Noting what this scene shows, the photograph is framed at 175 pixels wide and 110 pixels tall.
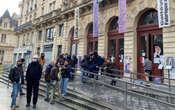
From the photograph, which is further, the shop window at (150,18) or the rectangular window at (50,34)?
the rectangular window at (50,34)

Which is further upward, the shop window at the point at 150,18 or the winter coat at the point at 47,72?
the shop window at the point at 150,18

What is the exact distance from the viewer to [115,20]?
14.2 meters

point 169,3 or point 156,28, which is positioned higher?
point 169,3

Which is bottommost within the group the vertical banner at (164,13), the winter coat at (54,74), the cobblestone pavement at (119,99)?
the cobblestone pavement at (119,99)

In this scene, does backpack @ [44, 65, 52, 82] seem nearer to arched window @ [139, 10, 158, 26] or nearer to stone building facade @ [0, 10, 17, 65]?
arched window @ [139, 10, 158, 26]

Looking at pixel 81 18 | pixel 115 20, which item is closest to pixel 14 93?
pixel 115 20

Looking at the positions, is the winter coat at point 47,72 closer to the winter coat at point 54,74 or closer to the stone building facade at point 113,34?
the winter coat at point 54,74

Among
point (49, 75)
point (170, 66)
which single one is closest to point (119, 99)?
point (49, 75)

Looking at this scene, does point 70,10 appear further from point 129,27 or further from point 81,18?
point 129,27

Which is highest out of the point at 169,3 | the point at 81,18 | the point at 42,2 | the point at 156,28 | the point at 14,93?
the point at 42,2

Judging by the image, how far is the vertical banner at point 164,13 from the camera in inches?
365

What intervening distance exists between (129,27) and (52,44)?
44.1ft

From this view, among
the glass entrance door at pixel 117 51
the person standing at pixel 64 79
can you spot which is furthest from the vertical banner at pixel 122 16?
the person standing at pixel 64 79

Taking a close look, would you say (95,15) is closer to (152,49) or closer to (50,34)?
(152,49)
